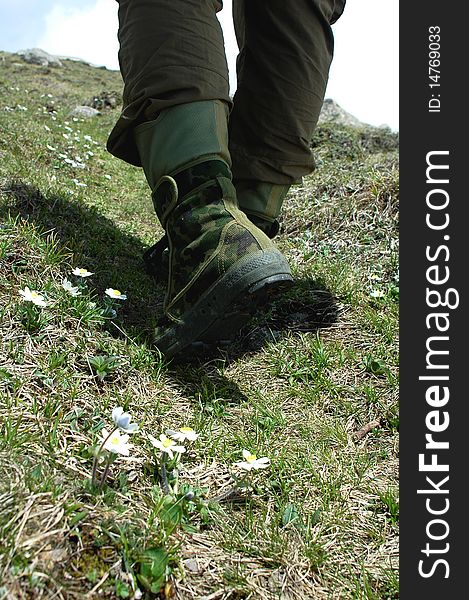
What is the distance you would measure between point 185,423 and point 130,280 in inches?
43.2

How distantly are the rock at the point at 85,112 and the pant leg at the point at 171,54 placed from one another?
790 cm

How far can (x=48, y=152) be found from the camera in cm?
530

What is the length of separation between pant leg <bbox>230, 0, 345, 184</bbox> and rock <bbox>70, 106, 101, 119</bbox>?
24.3 feet

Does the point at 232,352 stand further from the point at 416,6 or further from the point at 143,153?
the point at 416,6

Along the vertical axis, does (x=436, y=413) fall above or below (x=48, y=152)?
below

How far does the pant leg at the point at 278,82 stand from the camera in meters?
2.99

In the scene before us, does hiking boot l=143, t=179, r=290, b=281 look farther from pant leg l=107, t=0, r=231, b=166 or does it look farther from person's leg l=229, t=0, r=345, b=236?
pant leg l=107, t=0, r=231, b=166

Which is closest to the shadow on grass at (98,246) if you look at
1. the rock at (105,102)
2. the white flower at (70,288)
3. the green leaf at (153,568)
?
the white flower at (70,288)

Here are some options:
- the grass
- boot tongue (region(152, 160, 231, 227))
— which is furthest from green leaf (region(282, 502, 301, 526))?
boot tongue (region(152, 160, 231, 227))

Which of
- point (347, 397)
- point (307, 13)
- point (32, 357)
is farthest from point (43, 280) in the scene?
point (307, 13)

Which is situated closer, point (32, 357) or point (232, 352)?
point (32, 357)

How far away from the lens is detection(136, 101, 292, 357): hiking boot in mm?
2334

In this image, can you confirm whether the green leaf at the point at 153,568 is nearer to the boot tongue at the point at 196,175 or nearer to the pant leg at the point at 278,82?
the boot tongue at the point at 196,175

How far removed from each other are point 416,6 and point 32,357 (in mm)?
2431
